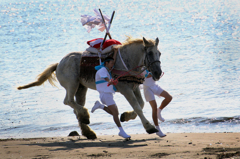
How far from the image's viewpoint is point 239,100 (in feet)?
31.9

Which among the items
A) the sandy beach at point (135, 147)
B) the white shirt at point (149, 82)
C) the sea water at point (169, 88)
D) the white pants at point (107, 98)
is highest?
the white shirt at point (149, 82)

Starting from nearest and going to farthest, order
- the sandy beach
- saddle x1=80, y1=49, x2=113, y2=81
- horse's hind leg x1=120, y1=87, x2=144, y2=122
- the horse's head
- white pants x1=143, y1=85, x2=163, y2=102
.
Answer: the sandy beach, the horse's head, white pants x1=143, y1=85, x2=163, y2=102, horse's hind leg x1=120, y1=87, x2=144, y2=122, saddle x1=80, y1=49, x2=113, y2=81

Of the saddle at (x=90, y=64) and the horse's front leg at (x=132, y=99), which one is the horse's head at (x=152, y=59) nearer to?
the horse's front leg at (x=132, y=99)

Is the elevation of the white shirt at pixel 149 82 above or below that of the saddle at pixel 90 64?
below

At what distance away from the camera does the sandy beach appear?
5.34 meters

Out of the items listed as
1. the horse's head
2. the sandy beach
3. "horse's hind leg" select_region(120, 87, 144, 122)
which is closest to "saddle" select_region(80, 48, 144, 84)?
"horse's hind leg" select_region(120, 87, 144, 122)

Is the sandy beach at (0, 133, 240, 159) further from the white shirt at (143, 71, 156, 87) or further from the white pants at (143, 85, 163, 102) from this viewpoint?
the white shirt at (143, 71, 156, 87)

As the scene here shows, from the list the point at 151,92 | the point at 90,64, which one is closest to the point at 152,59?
the point at 151,92

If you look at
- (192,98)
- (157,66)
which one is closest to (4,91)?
(192,98)

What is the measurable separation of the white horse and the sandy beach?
17.6 inches

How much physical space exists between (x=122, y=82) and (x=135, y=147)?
4.44 ft

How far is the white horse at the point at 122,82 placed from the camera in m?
6.36

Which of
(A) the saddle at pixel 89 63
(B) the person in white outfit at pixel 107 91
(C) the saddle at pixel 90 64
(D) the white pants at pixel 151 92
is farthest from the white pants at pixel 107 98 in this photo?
(A) the saddle at pixel 89 63

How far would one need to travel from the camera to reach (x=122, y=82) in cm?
673
